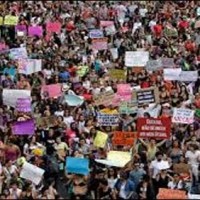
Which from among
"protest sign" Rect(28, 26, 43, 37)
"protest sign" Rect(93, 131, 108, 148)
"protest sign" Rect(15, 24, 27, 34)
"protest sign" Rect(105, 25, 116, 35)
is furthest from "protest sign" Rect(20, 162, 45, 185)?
"protest sign" Rect(105, 25, 116, 35)

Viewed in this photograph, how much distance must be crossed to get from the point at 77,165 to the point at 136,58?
25.1ft

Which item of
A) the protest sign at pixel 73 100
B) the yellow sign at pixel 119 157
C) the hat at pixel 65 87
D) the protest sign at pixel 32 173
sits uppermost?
the hat at pixel 65 87

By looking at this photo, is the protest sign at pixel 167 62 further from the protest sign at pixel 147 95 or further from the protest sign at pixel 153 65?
the protest sign at pixel 147 95

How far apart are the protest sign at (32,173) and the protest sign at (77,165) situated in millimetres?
524

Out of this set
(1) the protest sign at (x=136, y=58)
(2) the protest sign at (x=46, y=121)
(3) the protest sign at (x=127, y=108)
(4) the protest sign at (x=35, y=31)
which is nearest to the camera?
(2) the protest sign at (x=46, y=121)

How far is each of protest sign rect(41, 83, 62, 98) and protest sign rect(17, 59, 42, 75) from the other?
1478 millimetres

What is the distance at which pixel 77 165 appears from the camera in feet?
63.3

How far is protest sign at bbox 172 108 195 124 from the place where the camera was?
21.9 m

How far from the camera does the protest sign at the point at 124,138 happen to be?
20875mm

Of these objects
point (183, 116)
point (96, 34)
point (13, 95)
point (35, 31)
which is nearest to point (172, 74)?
point (183, 116)

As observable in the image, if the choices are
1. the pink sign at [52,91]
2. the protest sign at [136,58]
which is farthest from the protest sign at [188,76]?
the pink sign at [52,91]

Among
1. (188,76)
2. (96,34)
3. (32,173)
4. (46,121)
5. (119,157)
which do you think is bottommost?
(32,173)

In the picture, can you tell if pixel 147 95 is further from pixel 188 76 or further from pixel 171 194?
pixel 171 194

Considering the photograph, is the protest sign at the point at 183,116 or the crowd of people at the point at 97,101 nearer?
the crowd of people at the point at 97,101
